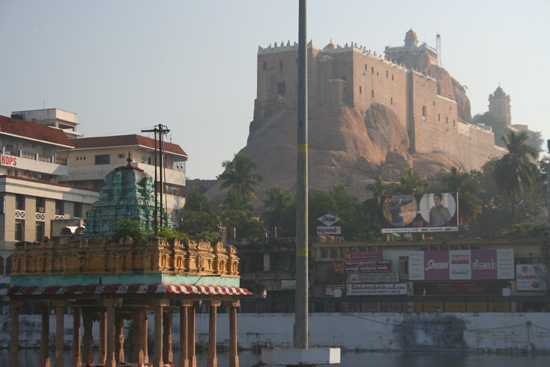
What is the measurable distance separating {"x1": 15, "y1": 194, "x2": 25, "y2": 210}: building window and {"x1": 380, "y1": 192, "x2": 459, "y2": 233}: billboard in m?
35.9

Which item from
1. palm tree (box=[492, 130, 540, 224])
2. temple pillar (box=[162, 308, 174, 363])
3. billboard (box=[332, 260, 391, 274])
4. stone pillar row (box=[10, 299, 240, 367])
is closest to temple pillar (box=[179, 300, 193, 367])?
stone pillar row (box=[10, 299, 240, 367])

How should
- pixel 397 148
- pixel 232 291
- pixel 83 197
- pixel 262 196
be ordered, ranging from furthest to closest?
pixel 397 148 < pixel 262 196 < pixel 83 197 < pixel 232 291

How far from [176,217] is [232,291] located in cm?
7620

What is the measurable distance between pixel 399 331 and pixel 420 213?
2109 cm

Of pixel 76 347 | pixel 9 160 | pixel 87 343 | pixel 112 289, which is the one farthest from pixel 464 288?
pixel 112 289

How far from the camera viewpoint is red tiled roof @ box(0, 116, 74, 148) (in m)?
100

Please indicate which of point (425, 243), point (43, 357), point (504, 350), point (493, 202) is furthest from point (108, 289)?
point (493, 202)

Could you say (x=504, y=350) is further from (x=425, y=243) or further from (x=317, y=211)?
(x=317, y=211)

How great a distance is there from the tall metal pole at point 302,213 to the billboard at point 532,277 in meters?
61.3

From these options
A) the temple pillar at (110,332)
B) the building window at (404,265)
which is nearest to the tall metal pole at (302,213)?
the temple pillar at (110,332)

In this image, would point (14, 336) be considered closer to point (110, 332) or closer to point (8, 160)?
point (110, 332)

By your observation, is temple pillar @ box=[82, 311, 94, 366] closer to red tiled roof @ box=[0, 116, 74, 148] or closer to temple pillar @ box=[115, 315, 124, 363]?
temple pillar @ box=[115, 315, 124, 363]

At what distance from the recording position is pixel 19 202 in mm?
92188

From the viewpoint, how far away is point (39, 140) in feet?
341
